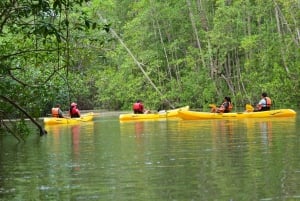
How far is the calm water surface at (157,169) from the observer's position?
7.82m

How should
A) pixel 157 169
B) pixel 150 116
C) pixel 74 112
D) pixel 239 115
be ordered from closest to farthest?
pixel 157 169 → pixel 239 115 → pixel 150 116 → pixel 74 112

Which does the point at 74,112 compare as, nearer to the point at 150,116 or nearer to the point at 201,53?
the point at 150,116

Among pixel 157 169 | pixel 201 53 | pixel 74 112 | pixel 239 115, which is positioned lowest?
pixel 157 169

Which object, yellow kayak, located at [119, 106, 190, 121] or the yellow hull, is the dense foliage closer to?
yellow kayak, located at [119, 106, 190, 121]

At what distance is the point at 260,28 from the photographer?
1535 inches

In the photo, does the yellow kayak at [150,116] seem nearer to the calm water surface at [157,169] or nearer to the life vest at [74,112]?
the life vest at [74,112]

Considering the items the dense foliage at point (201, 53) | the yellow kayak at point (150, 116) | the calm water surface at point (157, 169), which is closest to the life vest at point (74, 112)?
the dense foliage at point (201, 53)

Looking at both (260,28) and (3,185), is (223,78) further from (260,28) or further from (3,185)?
(3,185)

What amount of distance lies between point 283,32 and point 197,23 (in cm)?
701

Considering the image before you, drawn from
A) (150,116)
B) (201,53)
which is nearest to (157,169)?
(150,116)

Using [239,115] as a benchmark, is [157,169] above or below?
below

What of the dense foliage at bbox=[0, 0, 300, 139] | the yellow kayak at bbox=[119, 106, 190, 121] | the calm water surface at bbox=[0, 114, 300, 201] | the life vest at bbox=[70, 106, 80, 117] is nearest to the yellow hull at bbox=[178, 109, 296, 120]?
the yellow kayak at bbox=[119, 106, 190, 121]

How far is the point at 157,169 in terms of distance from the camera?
1006 centimetres

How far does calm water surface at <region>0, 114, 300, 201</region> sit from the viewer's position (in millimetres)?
7820
